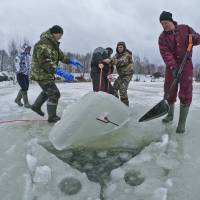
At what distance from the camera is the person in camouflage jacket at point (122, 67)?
5.97 metres

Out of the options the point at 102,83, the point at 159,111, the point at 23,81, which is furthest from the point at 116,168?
the point at 23,81

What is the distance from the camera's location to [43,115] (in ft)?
17.3

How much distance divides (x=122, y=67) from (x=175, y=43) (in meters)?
2.02

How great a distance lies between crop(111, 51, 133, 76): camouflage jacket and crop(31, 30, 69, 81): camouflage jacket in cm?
157

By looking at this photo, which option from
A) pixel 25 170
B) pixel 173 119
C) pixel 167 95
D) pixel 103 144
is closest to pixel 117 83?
pixel 173 119

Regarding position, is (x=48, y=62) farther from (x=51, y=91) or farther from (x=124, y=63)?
(x=124, y=63)

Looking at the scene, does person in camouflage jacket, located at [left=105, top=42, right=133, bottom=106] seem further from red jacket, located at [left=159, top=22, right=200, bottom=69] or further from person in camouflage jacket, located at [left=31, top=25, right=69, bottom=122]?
red jacket, located at [left=159, top=22, right=200, bottom=69]

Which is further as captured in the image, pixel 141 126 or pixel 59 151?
pixel 141 126

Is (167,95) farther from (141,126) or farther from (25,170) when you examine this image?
(25,170)

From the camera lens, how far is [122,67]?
610 centimetres

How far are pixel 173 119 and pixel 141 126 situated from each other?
33.8 inches

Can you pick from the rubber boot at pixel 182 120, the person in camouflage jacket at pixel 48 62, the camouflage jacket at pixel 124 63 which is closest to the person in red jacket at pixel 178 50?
the rubber boot at pixel 182 120

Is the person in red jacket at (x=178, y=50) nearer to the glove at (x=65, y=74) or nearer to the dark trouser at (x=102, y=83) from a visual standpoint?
the glove at (x=65, y=74)

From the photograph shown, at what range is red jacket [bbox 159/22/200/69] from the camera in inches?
162
